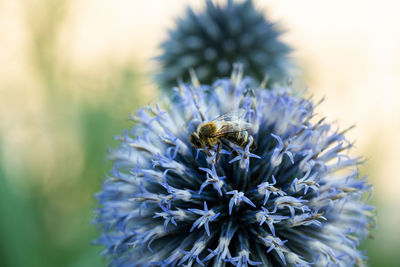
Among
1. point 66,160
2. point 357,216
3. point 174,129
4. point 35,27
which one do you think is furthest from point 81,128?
point 357,216

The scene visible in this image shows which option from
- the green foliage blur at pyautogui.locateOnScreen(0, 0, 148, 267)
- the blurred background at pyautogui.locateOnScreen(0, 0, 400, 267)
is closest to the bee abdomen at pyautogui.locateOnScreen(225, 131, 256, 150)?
the blurred background at pyautogui.locateOnScreen(0, 0, 400, 267)

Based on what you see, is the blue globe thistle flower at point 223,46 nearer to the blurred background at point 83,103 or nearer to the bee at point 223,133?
the blurred background at point 83,103

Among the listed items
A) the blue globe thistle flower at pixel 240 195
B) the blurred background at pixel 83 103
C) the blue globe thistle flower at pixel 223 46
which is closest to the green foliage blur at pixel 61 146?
the blurred background at pixel 83 103

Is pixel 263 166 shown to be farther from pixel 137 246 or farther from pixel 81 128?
pixel 81 128

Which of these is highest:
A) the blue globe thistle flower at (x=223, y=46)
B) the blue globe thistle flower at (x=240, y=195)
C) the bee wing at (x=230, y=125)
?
the blue globe thistle flower at (x=223, y=46)

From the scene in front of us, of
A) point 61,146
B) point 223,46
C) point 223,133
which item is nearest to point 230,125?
point 223,133

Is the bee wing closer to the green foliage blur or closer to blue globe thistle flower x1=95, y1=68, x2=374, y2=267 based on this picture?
blue globe thistle flower x1=95, y1=68, x2=374, y2=267
